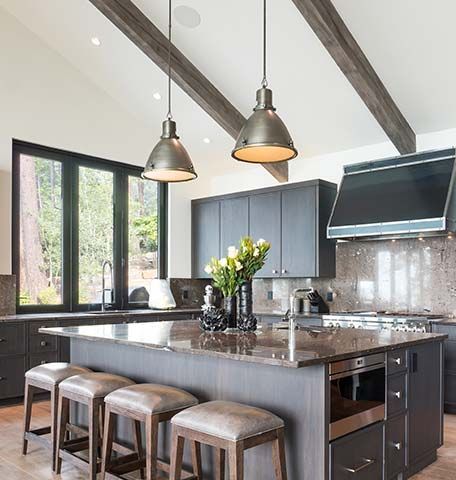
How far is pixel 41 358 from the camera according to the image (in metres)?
5.29

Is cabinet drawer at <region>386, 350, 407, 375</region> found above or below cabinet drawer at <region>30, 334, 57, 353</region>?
above

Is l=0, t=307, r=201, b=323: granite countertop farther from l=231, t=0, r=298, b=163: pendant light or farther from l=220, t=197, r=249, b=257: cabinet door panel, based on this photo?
l=231, t=0, r=298, b=163: pendant light

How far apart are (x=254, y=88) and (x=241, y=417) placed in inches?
172

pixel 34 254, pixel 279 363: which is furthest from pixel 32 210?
pixel 279 363

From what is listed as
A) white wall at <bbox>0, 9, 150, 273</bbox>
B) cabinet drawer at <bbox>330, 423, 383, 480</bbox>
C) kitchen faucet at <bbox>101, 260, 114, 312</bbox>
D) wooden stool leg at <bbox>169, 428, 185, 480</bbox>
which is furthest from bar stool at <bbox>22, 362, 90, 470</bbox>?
kitchen faucet at <bbox>101, 260, 114, 312</bbox>

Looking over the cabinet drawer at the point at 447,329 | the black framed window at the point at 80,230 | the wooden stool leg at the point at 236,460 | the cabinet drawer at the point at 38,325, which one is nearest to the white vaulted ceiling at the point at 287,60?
the black framed window at the point at 80,230

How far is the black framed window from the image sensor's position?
233 inches

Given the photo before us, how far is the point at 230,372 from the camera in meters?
2.94

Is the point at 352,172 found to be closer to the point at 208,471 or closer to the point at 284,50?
the point at 284,50

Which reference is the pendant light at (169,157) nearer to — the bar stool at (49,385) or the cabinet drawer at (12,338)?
the bar stool at (49,385)

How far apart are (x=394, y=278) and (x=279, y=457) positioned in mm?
3839

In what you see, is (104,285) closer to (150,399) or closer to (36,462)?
(36,462)

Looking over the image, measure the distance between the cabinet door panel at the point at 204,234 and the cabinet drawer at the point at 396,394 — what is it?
13.9ft

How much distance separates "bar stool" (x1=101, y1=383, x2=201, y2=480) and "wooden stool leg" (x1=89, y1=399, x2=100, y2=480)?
7 centimetres
